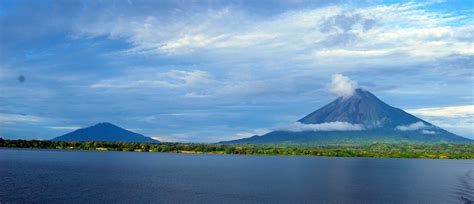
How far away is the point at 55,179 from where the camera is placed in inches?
2936

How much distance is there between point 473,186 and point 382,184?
52.2 ft

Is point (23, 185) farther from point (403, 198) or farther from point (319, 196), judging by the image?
point (403, 198)

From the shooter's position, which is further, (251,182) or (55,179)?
(251,182)

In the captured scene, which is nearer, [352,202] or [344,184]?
[352,202]

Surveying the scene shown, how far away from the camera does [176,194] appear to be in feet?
201

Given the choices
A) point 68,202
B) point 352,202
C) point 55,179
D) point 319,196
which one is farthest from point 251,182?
point 68,202

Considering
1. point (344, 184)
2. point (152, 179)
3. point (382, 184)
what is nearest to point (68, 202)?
point (152, 179)

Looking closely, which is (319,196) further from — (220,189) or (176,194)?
(176,194)

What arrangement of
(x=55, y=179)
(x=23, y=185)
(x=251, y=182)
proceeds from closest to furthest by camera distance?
(x=23, y=185) < (x=55, y=179) < (x=251, y=182)

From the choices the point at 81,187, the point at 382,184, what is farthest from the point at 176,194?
the point at 382,184

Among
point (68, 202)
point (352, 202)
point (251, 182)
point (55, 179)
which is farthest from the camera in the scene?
point (251, 182)

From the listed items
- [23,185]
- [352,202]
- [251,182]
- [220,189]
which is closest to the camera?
[352,202]

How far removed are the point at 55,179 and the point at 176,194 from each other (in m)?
24.7

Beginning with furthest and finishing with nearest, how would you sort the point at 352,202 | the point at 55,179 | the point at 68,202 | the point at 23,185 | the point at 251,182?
the point at 251,182
the point at 55,179
the point at 23,185
the point at 352,202
the point at 68,202
